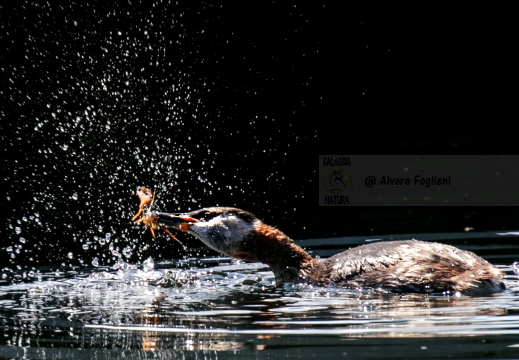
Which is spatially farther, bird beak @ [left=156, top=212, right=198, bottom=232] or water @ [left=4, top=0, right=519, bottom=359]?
bird beak @ [left=156, top=212, right=198, bottom=232]

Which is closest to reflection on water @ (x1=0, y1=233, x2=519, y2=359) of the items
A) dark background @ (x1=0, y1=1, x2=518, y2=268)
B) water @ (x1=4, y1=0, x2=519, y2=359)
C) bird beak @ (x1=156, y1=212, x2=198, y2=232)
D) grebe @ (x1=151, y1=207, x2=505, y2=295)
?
water @ (x1=4, y1=0, x2=519, y2=359)

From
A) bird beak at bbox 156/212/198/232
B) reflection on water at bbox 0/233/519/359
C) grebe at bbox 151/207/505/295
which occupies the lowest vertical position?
reflection on water at bbox 0/233/519/359

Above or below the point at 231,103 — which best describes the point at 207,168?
below

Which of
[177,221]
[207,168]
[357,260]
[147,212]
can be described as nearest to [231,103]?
[207,168]

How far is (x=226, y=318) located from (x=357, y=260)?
1.37 m

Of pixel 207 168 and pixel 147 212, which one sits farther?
pixel 207 168

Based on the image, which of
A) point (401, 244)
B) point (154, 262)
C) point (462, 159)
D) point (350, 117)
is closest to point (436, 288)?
point (401, 244)

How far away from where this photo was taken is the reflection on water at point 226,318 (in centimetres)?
542

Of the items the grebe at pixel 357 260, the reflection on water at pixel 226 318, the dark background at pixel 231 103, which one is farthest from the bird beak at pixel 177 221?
the dark background at pixel 231 103

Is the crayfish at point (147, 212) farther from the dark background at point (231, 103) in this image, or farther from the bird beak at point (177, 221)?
the dark background at point (231, 103)

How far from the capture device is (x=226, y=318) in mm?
6293

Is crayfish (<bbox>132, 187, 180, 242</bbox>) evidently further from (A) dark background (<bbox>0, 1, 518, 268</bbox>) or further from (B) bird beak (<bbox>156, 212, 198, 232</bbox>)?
(A) dark background (<bbox>0, 1, 518, 268</bbox>)

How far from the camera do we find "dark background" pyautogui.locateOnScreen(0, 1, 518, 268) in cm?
1204

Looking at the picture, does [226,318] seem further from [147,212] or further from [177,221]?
[147,212]
